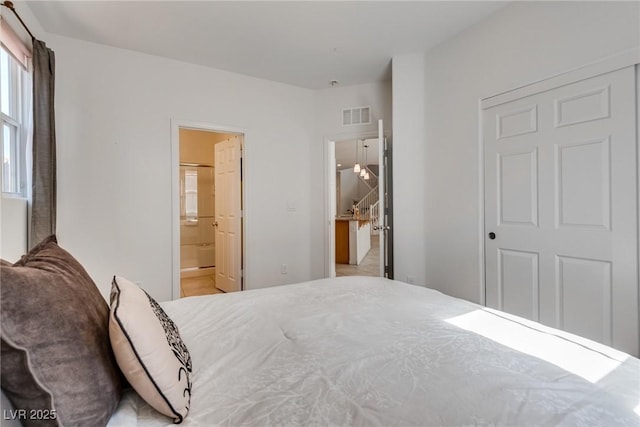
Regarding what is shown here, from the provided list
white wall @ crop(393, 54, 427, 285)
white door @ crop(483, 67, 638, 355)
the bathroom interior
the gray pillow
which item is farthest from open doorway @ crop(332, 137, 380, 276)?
the gray pillow

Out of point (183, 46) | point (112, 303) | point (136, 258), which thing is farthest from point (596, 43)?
point (136, 258)

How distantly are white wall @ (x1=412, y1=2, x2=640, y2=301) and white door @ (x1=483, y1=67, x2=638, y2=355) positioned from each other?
0.50ft

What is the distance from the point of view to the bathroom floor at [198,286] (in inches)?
165

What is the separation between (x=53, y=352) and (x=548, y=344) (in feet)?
4.68

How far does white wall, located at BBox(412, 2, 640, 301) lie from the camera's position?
1.94m

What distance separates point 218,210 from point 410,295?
346 centimetres

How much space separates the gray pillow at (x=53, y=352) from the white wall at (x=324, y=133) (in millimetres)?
3351

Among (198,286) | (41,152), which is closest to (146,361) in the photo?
(41,152)

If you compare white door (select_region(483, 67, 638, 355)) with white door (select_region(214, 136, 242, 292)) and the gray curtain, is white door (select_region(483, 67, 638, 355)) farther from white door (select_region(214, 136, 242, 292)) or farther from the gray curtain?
the gray curtain

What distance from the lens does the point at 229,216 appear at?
4.09 metres

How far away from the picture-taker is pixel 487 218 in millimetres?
2656

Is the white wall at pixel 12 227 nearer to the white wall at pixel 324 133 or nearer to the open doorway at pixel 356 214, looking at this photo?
the white wall at pixel 324 133

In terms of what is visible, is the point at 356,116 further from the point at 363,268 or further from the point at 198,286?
the point at 198,286

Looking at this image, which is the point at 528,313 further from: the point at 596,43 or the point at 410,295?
the point at 596,43
